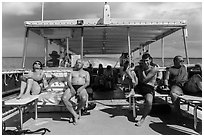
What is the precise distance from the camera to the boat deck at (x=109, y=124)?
133 inches

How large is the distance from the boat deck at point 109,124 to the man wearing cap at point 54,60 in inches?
58.6

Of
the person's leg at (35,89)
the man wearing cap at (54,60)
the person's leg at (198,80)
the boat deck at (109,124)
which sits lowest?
the boat deck at (109,124)

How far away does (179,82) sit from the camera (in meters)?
3.94

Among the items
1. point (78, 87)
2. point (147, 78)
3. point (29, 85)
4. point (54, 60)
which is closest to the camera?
point (147, 78)

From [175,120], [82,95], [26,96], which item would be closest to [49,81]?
[26,96]

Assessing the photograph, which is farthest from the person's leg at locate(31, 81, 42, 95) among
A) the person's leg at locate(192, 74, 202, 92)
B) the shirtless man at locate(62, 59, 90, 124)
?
the person's leg at locate(192, 74, 202, 92)

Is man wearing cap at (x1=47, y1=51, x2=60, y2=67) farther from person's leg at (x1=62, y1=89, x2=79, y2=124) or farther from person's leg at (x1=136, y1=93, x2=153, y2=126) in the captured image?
person's leg at (x1=136, y1=93, x2=153, y2=126)

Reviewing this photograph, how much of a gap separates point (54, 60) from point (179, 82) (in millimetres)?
3446

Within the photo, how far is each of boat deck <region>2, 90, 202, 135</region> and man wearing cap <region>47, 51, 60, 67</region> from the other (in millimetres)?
1490

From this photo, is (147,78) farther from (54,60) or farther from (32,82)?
(54,60)

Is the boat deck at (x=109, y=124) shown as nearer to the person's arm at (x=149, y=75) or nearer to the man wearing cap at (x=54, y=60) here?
the person's arm at (x=149, y=75)

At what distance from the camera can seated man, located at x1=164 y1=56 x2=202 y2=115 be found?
12.5 ft

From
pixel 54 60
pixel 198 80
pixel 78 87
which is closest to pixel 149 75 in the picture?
pixel 198 80

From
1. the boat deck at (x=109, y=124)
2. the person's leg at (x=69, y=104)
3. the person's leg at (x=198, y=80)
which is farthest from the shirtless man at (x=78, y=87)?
the person's leg at (x=198, y=80)
